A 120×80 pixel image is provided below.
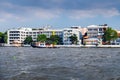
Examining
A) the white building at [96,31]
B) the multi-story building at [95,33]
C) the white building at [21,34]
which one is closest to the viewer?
the multi-story building at [95,33]

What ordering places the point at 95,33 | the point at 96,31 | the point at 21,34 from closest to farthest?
the point at 96,31
the point at 95,33
the point at 21,34

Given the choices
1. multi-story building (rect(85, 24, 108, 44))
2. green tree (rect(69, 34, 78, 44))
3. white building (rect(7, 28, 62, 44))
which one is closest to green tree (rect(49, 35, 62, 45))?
green tree (rect(69, 34, 78, 44))

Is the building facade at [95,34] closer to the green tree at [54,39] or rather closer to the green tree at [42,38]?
the green tree at [54,39]

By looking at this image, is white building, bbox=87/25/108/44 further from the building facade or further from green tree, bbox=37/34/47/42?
green tree, bbox=37/34/47/42

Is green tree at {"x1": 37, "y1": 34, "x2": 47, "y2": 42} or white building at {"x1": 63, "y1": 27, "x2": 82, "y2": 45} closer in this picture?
green tree at {"x1": 37, "y1": 34, "x2": 47, "y2": 42}

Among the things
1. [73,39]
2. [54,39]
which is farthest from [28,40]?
[73,39]

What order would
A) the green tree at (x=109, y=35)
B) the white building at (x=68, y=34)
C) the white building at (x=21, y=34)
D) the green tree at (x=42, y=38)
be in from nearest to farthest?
the green tree at (x=109, y=35) → the green tree at (x=42, y=38) → the white building at (x=68, y=34) → the white building at (x=21, y=34)

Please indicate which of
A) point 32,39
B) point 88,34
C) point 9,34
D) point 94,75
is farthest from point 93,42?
point 94,75

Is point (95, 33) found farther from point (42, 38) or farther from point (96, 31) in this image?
point (42, 38)

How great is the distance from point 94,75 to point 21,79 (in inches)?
209

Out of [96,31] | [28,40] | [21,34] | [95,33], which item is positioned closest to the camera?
[96,31]

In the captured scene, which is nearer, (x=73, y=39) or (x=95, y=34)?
(x=73, y=39)

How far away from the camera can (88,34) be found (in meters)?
168

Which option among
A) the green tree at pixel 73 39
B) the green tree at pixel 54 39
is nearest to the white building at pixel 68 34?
the green tree at pixel 54 39
